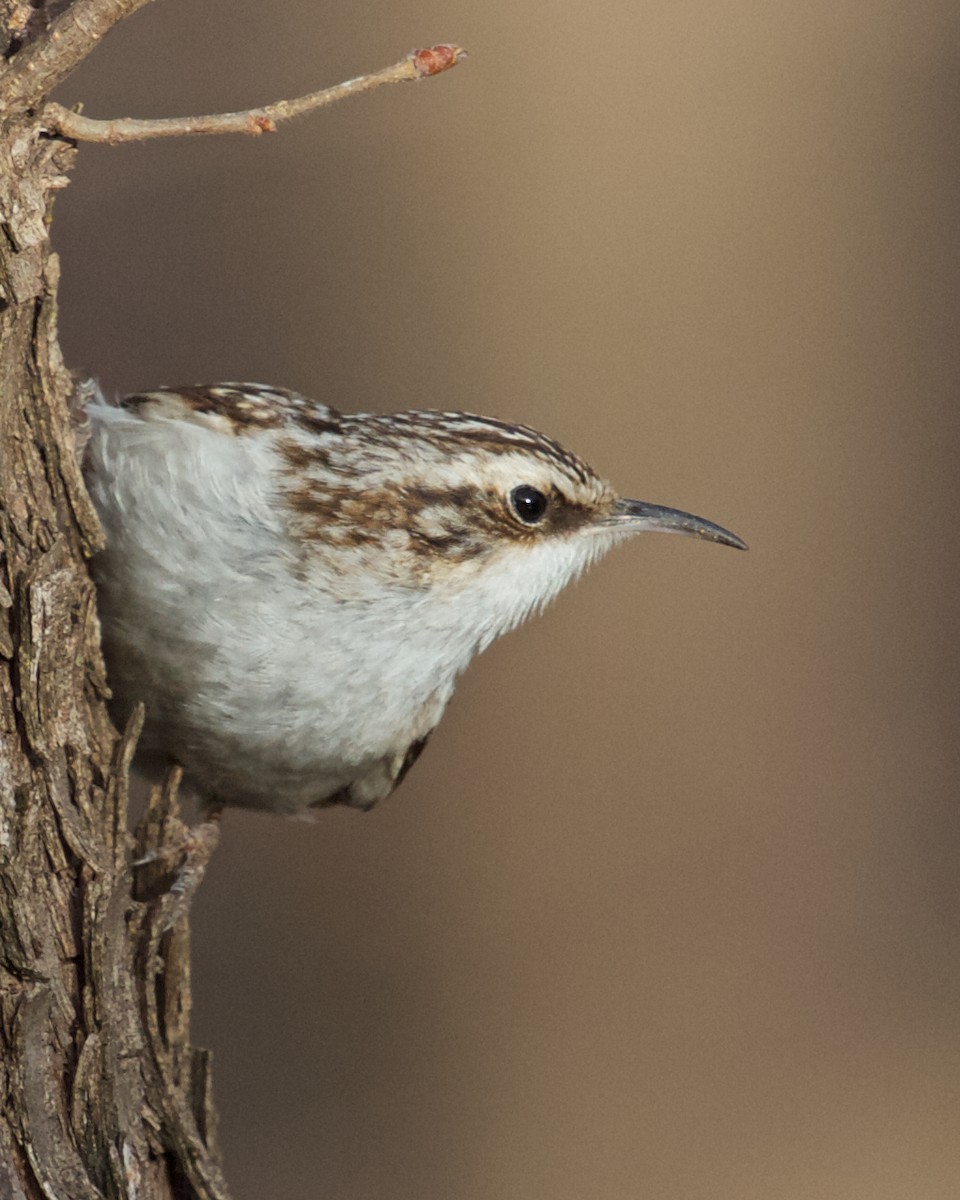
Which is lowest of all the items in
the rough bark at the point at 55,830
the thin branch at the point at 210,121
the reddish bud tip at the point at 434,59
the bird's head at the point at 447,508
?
the rough bark at the point at 55,830

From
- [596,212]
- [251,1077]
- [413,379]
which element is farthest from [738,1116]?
[596,212]


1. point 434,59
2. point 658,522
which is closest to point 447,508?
point 658,522

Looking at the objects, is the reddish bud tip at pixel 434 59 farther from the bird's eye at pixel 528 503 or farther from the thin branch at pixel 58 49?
the bird's eye at pixel 528 503

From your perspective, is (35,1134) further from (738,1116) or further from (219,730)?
(738,1116)

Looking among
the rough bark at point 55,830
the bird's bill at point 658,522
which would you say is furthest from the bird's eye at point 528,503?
the rough bark at point 55,830

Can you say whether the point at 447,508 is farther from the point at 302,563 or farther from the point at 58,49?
the point at 58,49

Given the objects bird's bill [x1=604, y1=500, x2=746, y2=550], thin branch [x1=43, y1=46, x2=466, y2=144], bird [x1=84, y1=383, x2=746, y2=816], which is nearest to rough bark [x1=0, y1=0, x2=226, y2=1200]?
thin branch [x1=43, y1=46, x2=466, y2=144]

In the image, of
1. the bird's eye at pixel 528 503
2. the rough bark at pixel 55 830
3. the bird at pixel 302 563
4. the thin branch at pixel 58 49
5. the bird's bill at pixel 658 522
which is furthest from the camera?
the bird's bill at pixel 658 522
